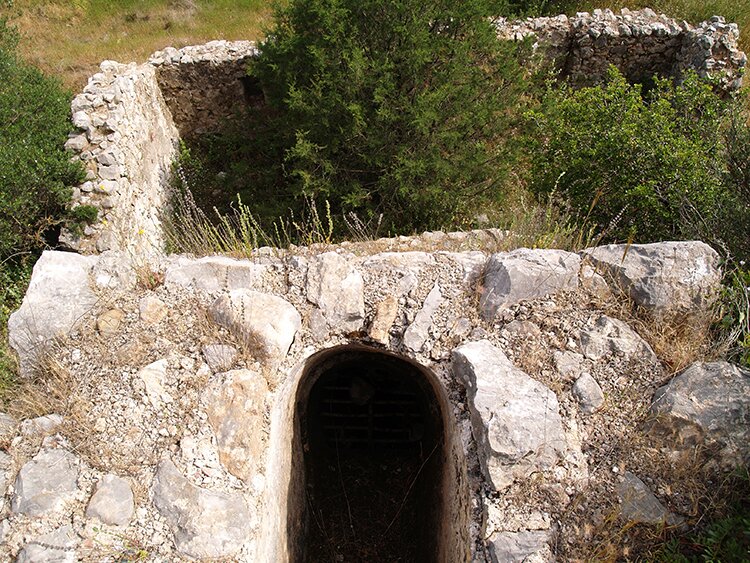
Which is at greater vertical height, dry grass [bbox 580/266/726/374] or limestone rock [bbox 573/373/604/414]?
dry grass [bbox 580/266/726/374]

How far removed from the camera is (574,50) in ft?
33.0

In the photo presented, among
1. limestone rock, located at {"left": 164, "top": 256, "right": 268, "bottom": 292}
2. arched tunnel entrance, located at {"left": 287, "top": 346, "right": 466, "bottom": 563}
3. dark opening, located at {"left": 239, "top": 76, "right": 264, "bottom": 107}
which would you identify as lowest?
arched tunnel entrance, located at {"left": 287, "top": 346, "right": 466, "bottom": 563}

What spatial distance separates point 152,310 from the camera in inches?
161

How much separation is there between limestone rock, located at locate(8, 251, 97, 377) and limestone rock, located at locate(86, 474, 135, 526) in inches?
45.2

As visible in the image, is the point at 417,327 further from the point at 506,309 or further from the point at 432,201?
the point at 432,201

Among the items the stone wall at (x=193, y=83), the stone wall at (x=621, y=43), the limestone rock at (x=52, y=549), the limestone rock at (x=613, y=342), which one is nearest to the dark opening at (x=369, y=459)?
the limestone rock at (x=613, y=342)

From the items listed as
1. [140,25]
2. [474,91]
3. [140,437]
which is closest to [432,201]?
[474,91]

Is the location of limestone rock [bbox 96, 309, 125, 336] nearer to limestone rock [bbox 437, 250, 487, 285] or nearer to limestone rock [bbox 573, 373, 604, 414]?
limestone rock [bbox 437, 250, 487, 285]

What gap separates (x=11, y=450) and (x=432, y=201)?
5.49 m

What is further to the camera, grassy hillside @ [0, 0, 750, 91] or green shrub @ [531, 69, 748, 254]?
grassy hillside @ [0, 0, 750, 91]

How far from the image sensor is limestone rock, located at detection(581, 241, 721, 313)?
3.96m

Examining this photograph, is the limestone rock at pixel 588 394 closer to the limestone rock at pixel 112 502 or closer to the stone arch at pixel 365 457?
the stone arch at pixel 365 457

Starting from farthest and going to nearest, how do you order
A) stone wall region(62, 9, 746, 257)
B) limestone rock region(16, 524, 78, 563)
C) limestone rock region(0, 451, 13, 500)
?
stone wall region(62, 9, 746, 257) < limestone rock region(0, 451, 13, 500) < limestone rock region(16, 524, 78, 563)

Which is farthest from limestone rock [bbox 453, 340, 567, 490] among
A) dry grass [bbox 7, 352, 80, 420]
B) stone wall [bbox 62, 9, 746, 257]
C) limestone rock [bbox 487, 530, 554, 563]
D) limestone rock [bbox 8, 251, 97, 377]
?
stone wall [bbox 62, 9, 746, 257]
